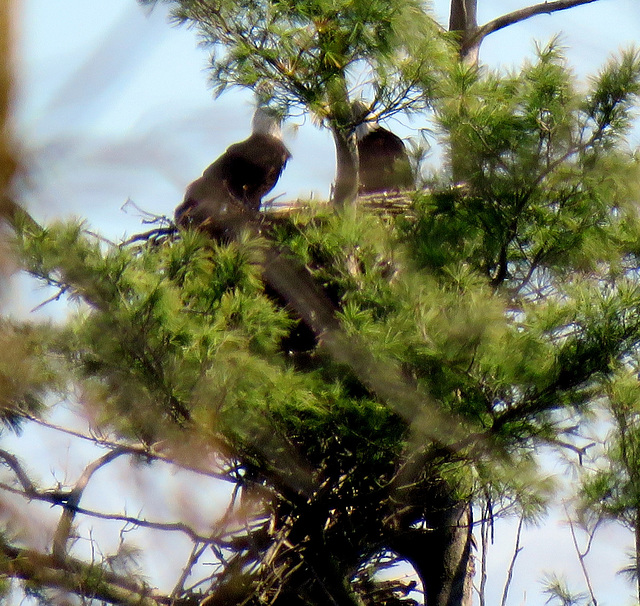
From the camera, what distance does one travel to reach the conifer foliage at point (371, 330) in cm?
262

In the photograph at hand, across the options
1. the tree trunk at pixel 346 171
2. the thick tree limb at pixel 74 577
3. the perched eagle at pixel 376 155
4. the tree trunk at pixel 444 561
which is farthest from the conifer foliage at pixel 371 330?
the perched eagle at pixel 376 155

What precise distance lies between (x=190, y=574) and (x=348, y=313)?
3.86 feet

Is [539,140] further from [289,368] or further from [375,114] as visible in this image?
[289,368]

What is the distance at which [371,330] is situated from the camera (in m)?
2.68

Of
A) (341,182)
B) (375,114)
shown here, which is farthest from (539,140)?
(341,182)

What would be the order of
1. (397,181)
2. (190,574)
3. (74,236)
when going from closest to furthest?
1. (74,236)
2. (190,574)
3. (397,181)

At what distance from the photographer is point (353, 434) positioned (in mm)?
3070

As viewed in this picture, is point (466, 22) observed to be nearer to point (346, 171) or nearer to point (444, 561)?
point (346, 171)

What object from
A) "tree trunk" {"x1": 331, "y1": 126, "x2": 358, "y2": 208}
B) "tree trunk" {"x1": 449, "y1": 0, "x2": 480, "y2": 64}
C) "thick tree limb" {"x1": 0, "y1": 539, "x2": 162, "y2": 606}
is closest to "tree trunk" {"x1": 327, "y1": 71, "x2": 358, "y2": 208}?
"tree trunk" {"x1": 331, "y1": 126, "x2": 358, "y2": 208}

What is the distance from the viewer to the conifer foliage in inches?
103

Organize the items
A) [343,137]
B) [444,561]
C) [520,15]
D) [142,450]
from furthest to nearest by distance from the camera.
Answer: [520,15] → [444,561] → [343,137] → [142,450]

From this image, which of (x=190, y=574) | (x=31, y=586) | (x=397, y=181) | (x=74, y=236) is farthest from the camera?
(x=397, y=181)

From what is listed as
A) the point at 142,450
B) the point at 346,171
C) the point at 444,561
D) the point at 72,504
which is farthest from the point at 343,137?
the point at 444,561

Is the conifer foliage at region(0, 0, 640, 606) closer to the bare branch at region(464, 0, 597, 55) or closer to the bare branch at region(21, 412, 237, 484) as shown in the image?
the bare branch at region(21, 412, 237, 484)
